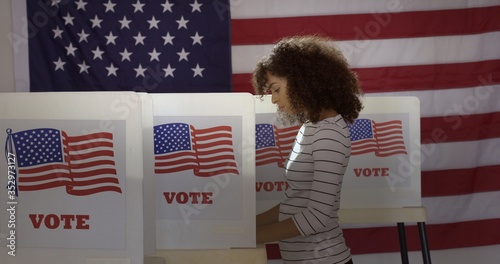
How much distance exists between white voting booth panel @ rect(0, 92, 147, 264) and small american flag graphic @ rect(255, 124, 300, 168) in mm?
1309

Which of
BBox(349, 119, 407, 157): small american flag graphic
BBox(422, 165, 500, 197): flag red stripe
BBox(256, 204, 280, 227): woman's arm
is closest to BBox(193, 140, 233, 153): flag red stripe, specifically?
BBox(256, 204, 280, 227): woman's arm

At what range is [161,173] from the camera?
2.14 metres

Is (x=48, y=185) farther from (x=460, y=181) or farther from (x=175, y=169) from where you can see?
(x=460, y=181)

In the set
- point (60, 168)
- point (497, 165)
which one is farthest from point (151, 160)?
point (497, 165)

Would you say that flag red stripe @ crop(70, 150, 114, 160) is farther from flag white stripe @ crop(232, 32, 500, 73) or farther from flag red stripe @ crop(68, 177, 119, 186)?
flag white stripe @ crop(232, 32, 500, 73)

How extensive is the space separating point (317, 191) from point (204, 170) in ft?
1.03

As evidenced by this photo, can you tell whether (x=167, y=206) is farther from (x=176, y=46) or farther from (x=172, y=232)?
(x=176, y=46)

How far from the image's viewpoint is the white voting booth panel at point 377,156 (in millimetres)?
2932

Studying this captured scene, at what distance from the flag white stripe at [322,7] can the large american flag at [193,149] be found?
180cm

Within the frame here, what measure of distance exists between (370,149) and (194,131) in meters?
1.11

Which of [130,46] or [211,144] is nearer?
[211,144]

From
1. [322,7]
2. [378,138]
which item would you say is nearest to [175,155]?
[378,138]

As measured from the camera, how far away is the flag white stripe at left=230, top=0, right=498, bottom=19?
3.84 meters

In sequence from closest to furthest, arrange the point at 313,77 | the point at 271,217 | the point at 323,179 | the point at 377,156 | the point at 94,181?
1. the point at 94,181
2. the point at 323,179
3. the point at 313,77
4. the point at 271,217
5. the point at 377,156
